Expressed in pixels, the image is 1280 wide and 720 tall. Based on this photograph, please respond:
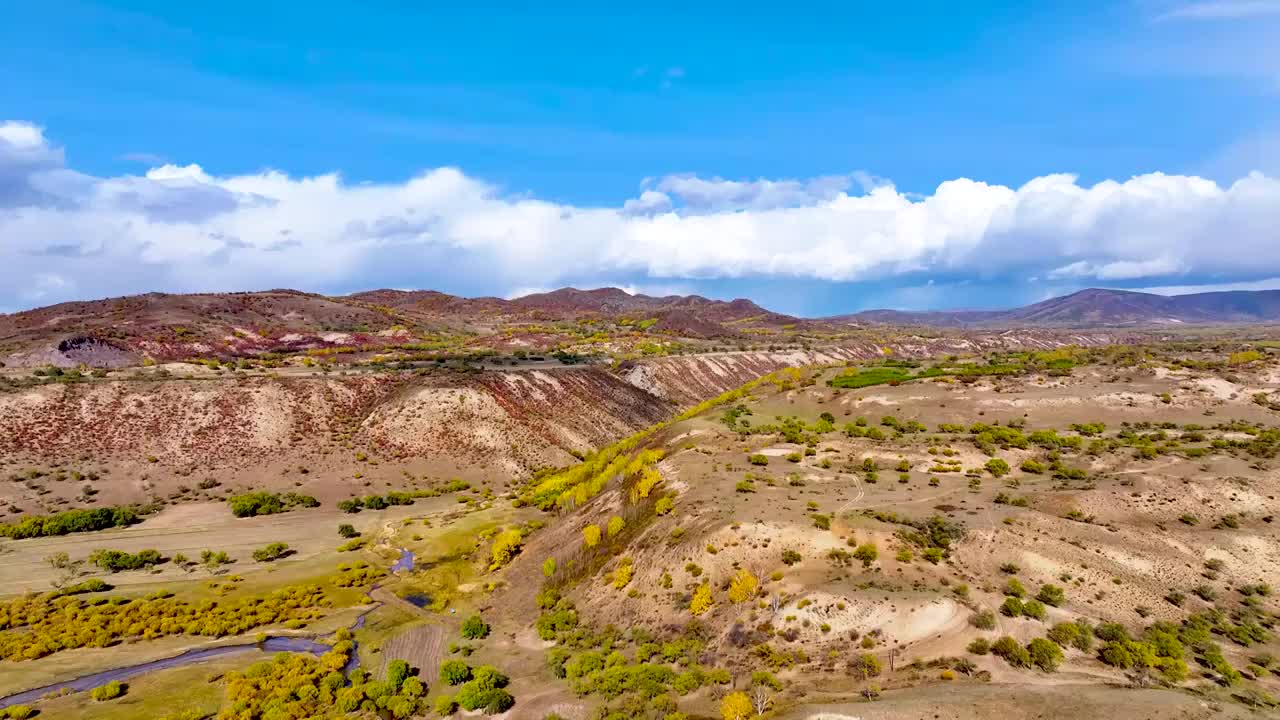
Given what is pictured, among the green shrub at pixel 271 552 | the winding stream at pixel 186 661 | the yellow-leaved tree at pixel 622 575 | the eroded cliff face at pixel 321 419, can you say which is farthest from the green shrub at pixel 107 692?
the eroded cliff face at pixel 321 419

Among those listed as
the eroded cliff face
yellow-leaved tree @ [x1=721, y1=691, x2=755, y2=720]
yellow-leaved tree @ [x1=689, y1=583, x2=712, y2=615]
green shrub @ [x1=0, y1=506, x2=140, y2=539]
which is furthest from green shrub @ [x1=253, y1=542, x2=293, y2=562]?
yellow-leaved tree @ [x1=721, y1=691, x2=755, y2=720]

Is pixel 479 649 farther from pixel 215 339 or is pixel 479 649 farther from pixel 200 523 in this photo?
pixel 215 339

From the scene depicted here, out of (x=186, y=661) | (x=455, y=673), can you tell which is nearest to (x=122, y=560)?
(x=186, y=661)

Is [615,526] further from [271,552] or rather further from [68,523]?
[68,523]

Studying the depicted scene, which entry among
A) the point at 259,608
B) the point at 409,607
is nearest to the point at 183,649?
the point at 259,608

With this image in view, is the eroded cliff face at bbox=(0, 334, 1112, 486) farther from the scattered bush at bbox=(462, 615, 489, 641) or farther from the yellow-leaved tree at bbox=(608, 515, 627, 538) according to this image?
the scattered bush at bbox=(462, 615, 489, 641)
